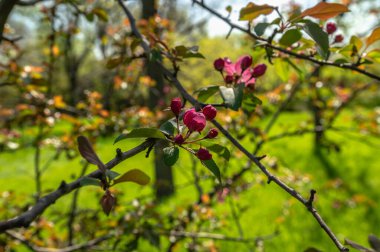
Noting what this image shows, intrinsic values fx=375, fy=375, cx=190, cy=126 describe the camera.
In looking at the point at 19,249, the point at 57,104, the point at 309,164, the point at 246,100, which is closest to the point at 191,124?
the point at 246,100

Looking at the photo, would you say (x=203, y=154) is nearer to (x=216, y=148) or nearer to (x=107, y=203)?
(x=216, y=148)

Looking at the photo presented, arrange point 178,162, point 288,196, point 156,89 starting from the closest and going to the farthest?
point 178,162, point 156,89, point 288,196

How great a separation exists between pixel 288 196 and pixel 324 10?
10.8 feet

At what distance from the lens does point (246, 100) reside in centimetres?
82

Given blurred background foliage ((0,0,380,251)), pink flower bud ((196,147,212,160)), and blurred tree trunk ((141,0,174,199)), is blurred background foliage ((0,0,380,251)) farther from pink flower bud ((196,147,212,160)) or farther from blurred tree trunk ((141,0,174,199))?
pink flower bud ((196,147,212,160))

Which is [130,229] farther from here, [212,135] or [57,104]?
[212,135]

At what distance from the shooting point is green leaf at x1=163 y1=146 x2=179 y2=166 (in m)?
→ 0.60

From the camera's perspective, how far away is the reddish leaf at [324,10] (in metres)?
0.75

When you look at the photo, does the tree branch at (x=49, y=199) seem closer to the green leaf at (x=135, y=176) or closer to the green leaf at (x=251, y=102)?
the green leaf at (x=135, y=176)

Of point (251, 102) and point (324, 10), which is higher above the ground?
point (324, 10)

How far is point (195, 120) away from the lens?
0.58 meters

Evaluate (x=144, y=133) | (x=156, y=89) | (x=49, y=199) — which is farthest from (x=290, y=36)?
(x=156, y=89)

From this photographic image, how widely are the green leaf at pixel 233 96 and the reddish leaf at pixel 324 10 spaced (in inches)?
8.2

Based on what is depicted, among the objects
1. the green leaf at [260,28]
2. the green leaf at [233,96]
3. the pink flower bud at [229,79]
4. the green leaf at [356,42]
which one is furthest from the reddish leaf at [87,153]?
the green leaf at [356,42]
